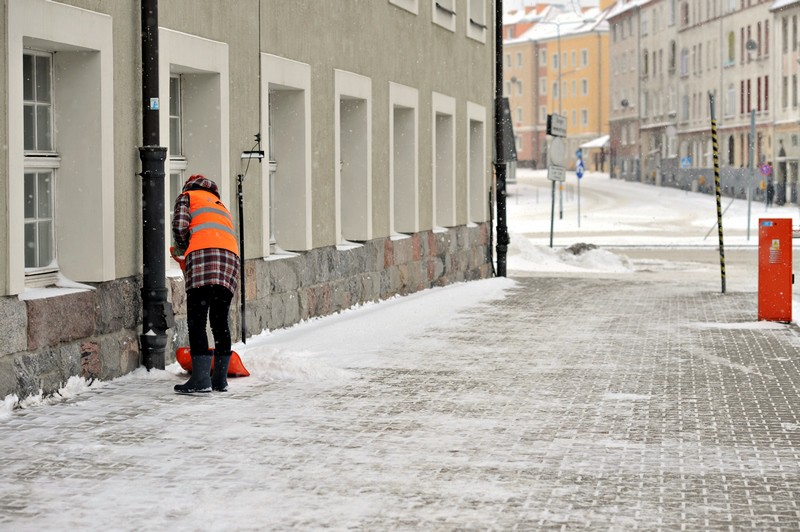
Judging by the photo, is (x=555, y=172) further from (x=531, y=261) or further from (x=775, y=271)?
(x=775, y=271)

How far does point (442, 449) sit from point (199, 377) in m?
2.64

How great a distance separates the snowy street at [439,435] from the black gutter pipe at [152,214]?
0.27 m

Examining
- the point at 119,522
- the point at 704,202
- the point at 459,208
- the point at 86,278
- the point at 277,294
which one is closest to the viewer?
the point at 119,522

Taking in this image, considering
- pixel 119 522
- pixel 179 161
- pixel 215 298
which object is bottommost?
pixel 119 522

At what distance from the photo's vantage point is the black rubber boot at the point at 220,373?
1068 centimetres

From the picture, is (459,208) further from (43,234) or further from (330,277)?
(43,234)

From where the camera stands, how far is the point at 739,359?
13.1m

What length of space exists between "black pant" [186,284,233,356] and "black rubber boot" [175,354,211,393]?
0.07 meters

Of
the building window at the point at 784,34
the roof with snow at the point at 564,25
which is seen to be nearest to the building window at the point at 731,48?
the building window at the point at 784,34

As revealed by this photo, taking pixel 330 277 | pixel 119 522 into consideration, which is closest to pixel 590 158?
pixel 330 277

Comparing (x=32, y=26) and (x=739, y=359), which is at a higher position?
(x=32, y=26)

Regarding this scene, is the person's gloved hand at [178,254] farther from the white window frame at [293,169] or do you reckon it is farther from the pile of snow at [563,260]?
the pile of snow at [563,260]

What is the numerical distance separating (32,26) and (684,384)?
17.1 feet

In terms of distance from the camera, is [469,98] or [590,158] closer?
[469,98]
